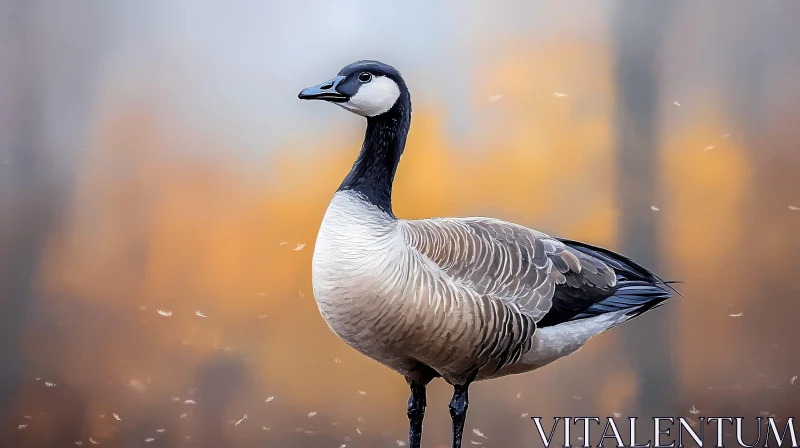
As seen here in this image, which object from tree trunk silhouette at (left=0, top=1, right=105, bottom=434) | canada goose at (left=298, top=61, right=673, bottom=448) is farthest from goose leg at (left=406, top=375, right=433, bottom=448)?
tree trunk silhouette at (left=0, top=1, right=105, bottom=434)

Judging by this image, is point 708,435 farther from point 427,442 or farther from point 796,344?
point 427,442

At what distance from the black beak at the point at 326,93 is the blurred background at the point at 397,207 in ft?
1.86

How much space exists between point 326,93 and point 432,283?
1.78 ft

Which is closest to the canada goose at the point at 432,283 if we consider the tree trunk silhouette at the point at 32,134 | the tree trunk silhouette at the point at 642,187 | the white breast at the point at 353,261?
the white breast at the point at 353,261

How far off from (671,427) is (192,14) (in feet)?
7.13

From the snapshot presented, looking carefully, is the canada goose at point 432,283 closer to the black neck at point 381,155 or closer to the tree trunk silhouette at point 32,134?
the black neck at point 381,155

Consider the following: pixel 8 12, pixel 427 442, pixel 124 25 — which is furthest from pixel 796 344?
pixel 8 12

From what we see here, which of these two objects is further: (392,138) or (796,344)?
(796,344)

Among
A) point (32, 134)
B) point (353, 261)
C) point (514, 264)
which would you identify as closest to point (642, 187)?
point (514, 264)

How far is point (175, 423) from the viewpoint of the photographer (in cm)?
225

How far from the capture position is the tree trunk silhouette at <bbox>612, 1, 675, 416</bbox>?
2.24 metres

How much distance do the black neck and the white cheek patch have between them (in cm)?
2

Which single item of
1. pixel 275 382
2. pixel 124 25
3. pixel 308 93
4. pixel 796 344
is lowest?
pixel 275 382

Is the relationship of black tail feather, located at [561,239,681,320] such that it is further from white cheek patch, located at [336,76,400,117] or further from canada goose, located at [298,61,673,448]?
white cheek patch, located at [336,76,400,117]
